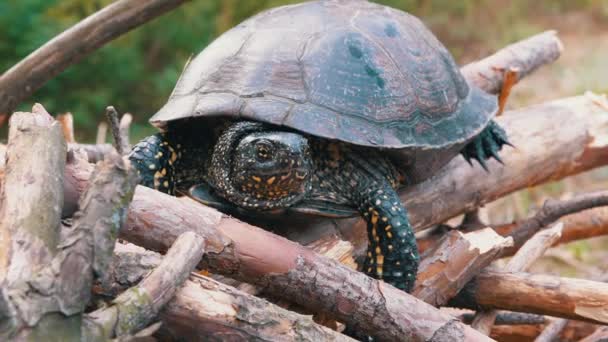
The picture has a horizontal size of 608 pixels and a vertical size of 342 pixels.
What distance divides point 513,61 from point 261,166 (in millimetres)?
2053

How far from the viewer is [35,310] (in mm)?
1272

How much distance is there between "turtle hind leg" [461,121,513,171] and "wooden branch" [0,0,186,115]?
1.32m

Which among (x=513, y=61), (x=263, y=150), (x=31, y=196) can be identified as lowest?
(x=513, y=61)

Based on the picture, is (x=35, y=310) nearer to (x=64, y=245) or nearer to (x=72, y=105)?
(x=64, y=245)

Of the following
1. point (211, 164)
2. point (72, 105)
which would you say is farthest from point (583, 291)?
point (72, 105)

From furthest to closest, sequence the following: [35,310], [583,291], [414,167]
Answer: [414,167] → [583,291] → [35,310]

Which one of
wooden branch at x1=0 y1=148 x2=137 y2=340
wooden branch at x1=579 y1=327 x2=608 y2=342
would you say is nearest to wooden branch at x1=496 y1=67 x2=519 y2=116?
wooden branch at x1=579 y1=327 x2=608 y2=342

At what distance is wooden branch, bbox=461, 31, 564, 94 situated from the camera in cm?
365

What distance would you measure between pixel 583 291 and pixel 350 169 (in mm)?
818

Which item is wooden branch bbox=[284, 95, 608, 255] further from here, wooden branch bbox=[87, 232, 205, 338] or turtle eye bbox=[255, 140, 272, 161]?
wooden branch bbox=[87, 232, 205, 338]

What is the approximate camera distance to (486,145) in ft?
10.0

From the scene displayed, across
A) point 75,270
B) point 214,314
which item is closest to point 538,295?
point 214,314

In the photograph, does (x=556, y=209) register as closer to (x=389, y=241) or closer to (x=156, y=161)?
(x=389, y=241)

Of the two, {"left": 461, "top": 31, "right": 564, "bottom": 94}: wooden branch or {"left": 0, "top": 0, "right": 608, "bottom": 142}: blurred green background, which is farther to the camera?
{"left": 0, "top": 0, "right": 608, "bottom": 142}: blurred green background
